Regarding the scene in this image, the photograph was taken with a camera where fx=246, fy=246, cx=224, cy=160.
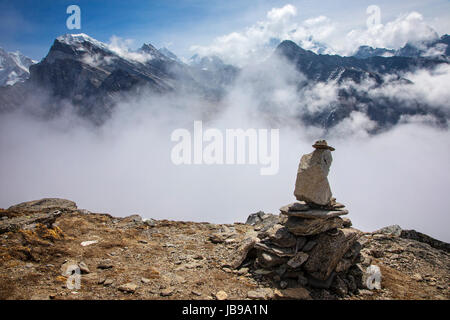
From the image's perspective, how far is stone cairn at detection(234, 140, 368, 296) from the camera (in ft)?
44.4

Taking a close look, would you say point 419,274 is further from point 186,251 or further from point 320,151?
point 186,251

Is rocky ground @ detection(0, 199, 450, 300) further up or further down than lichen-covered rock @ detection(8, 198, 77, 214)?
further down

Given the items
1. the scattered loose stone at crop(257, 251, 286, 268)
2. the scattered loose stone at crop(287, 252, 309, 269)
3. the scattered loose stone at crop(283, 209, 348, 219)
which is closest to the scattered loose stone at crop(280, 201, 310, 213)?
the scattered loose stone at crop(283, 209, 348, 219)

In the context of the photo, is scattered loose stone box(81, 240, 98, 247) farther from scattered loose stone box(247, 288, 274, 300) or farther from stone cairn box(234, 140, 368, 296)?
scattered loose stone box(247, 288, 274, 300)

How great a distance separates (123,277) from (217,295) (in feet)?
17.6

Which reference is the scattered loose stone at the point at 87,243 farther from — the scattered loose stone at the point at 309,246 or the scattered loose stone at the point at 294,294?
the scattered loose stone at the point at 309,246

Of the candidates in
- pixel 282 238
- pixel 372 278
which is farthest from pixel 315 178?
pixel 372 278

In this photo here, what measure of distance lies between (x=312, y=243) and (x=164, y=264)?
925 centimetres

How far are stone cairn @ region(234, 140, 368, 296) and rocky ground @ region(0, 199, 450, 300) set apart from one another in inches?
15.1

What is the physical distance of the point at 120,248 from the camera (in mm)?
17656

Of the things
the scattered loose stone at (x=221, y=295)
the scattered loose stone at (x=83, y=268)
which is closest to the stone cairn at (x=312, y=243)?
the scattered loose stone at (x=221, y=295)

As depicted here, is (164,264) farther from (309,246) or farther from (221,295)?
(309,246)
